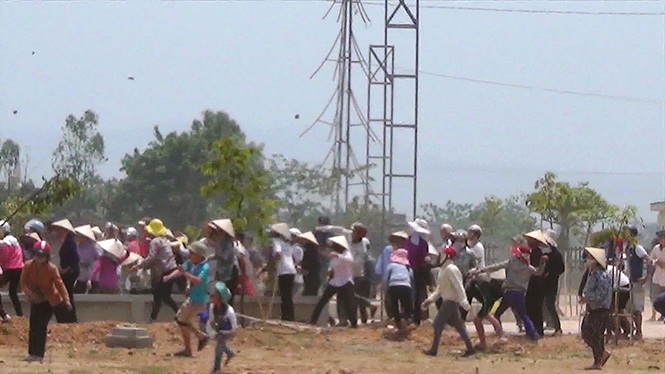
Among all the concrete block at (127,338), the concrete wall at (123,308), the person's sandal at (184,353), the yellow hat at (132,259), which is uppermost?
the yellow hat at (132,259)

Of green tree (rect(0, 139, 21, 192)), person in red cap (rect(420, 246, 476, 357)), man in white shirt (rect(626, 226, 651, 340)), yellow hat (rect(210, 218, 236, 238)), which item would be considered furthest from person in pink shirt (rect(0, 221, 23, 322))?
green tree (rect(0, 139, 21, 192))

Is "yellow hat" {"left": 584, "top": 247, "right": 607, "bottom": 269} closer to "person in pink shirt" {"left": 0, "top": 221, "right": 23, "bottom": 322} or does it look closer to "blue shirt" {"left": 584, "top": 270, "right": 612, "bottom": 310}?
"blue shirt" {"left": 584, "top": 270, "right": 612, "bottom": 310}

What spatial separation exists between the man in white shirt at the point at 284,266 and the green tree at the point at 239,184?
1177 millimetres

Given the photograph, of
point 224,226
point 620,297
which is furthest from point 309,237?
point 620,297

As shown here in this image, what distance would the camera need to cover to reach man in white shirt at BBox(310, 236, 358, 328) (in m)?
21.9

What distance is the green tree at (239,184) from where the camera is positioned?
24.0 metres

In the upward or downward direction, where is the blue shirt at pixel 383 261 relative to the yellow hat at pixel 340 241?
downward

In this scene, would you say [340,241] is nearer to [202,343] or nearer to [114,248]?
[114,248]

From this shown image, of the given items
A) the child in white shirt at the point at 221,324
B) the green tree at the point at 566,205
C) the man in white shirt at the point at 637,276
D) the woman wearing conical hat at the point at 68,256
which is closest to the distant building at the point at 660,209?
the green tree at the point at 566,205

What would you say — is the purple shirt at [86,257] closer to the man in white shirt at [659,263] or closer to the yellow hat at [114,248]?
the yellow hat at [114,248]

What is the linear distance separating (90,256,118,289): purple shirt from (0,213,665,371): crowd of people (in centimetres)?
2

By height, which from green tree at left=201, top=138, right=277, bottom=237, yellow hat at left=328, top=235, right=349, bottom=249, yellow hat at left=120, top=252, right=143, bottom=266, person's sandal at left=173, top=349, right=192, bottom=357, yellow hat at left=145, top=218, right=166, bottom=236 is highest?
green tree at left=201, top=138, right=277, bottom=237

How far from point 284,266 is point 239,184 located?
2.18 metres

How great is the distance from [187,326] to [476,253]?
16.2ft
